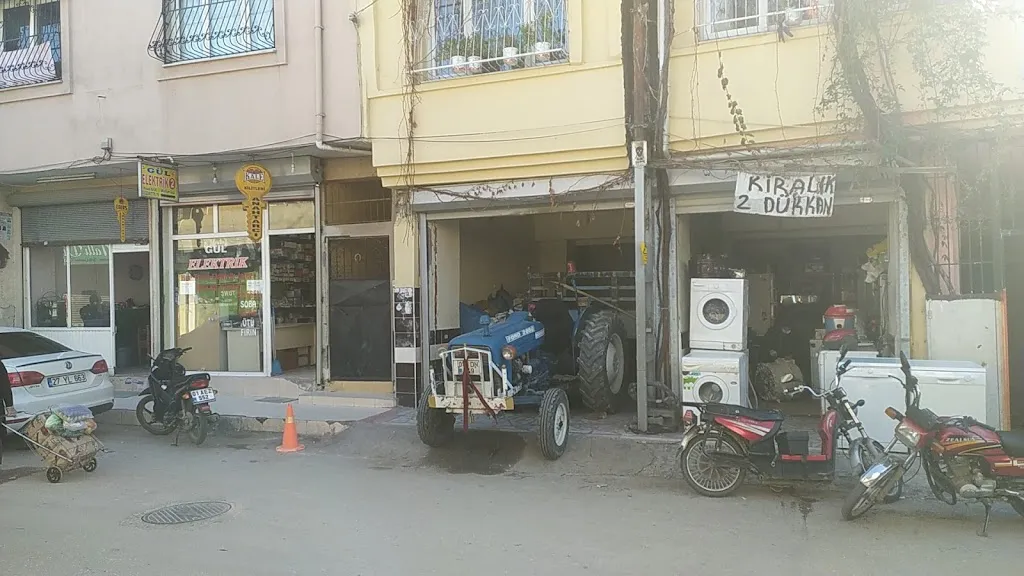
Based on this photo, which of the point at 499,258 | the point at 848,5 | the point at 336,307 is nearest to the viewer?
the point at 848,5

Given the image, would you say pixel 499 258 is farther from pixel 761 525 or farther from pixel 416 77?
pixel 761 525

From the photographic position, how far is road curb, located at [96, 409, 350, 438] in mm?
10070

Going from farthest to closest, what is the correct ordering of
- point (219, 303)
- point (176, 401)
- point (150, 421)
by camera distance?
point (219, 303), point (150, 421), point (176, 401)

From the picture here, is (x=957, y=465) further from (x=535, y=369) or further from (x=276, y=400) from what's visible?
(x=276, y=400)

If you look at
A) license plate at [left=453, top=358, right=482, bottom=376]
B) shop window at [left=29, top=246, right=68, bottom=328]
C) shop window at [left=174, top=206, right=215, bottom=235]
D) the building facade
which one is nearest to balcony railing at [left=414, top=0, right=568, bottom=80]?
the building facade

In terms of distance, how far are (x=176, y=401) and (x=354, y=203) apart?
396 centimetres

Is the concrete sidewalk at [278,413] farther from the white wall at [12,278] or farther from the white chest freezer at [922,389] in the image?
the white chest freezer at [922,389]

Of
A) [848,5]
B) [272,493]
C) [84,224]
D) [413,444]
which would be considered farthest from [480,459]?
[84,224]

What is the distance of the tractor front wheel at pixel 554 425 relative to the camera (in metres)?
8.08

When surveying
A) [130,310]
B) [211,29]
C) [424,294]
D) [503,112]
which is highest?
[211,29]

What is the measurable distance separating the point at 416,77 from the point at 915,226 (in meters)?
6.27

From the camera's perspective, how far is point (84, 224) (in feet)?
45.4

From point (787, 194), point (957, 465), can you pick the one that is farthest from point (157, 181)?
point (957, 465)

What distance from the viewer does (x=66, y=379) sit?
9.78 m
